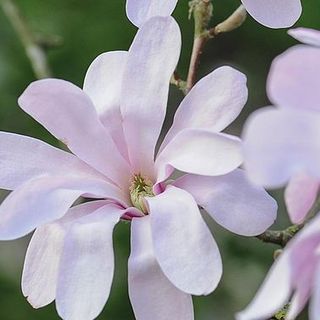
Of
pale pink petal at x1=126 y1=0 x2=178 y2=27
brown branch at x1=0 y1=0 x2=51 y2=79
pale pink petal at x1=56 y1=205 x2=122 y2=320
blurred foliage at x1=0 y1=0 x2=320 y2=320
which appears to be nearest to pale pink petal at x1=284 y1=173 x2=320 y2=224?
pale pink petal at x1=56 y1=205 x2=122 y2=320

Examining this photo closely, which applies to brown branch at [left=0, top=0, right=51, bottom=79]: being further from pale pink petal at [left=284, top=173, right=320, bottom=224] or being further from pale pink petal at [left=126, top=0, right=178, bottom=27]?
pale pink petal at [left=284, top=173, right=320, bottom=224]

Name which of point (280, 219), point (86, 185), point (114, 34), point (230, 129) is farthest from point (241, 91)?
point (230, 129)

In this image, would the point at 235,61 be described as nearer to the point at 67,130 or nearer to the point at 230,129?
the point at 230,129

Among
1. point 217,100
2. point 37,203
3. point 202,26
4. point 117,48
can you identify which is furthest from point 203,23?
point 117,48

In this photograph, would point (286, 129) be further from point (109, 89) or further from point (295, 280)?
point (109, 89)

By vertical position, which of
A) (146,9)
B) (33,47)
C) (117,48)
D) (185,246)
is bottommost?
(117,48)

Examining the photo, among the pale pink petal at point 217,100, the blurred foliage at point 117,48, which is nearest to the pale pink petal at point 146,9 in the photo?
the pale pink petal at point 217,100

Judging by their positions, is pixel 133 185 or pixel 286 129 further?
pixel 133 185
